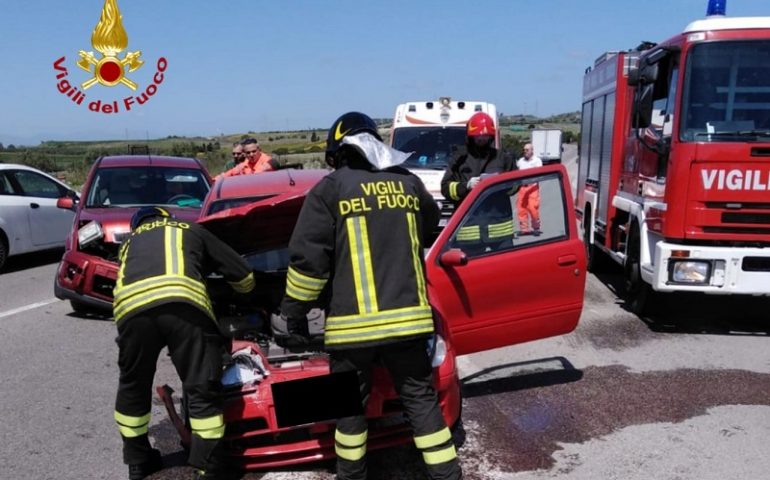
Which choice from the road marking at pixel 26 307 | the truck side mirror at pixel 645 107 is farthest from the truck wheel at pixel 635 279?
the road marking at pixel 26 307

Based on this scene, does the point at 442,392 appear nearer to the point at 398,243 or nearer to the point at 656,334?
the point at 398,243

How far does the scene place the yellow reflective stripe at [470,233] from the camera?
185 inches

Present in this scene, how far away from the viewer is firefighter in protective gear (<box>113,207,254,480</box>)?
3.52 metres

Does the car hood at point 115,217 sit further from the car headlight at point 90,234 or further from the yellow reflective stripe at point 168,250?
the yellow reflective stripe at point 168,250

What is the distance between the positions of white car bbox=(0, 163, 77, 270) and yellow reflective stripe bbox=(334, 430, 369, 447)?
8.31 m

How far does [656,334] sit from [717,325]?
2.77 feet

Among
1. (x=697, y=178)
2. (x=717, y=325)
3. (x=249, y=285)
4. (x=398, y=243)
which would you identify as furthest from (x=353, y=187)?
(x=717, y=325)

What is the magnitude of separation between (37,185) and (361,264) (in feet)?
32.1

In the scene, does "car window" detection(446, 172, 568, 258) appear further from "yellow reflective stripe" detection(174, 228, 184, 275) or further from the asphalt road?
"yellow reflective stripe" detection(174, 228, 184, 275)

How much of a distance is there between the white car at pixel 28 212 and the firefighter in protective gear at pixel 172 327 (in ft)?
24.7

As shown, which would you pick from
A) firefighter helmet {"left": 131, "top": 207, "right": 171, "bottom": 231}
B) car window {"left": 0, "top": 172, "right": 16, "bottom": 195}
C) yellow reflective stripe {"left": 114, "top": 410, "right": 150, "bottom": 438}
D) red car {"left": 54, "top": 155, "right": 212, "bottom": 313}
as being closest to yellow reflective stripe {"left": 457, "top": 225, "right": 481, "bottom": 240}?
firefighter helmet {"left": 131, "top": 207, "right": 171, "bottom": 231}

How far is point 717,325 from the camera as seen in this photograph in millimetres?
7281

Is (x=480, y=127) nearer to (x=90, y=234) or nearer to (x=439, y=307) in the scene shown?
(x=439, y=307)

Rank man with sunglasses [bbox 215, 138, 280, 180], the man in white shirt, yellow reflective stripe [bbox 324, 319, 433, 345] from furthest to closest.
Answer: man with sunglasses [bbox 215, 138, 280, 180]
the man in white shirt
yellow reflective stripe [bbox 324, 319, 433, 345]
